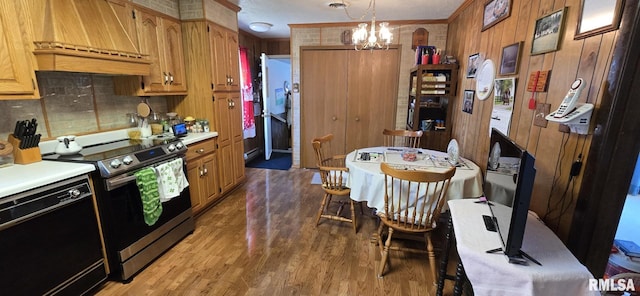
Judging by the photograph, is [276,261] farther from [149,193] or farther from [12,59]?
[12,59]

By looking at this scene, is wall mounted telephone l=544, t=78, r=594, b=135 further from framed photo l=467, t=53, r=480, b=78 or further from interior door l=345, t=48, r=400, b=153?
interior door l=345, t=48, r=400, b=153

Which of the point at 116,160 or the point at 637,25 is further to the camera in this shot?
the point at 116,160

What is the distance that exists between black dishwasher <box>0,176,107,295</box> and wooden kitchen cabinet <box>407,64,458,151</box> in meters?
3.31

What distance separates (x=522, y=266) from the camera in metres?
1.11

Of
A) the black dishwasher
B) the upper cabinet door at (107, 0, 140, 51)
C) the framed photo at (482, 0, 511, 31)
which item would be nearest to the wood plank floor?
the black dishwasher

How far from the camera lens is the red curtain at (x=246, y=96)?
4.68 metres

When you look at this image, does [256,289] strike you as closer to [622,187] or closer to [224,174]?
[224,174]

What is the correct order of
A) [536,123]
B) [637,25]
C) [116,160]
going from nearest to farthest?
[637,25] → [536,123] → [116,160]

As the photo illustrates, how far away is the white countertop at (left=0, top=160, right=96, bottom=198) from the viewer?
1.42 m

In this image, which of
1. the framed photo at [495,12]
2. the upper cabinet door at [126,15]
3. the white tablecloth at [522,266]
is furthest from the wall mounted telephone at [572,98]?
the upper cabinet door at [126,15]

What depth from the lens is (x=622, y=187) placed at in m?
1.19

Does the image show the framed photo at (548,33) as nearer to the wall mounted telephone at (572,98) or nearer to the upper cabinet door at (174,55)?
the wall mounted telephone at (572,98)

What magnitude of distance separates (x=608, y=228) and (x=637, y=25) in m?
0.85

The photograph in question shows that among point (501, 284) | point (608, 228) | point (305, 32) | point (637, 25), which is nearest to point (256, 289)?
point (501, 284)
